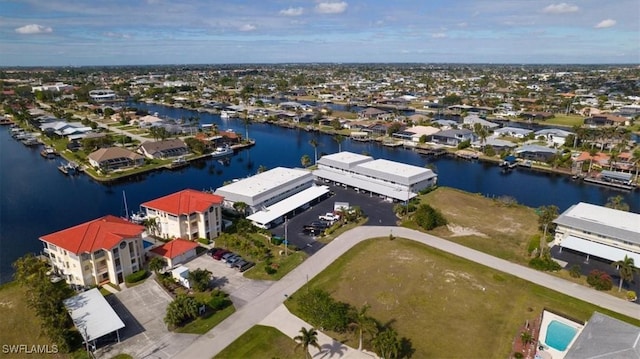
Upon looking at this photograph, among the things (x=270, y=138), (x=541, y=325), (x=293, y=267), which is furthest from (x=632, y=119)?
(x=293, y=267)

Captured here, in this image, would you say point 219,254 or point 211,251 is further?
point 211,251

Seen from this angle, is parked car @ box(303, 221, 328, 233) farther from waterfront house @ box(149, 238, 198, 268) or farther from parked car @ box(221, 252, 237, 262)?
waterfront house @ box(149, 238, 198, 268)

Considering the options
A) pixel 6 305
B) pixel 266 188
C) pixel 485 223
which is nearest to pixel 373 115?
pixel 266 188

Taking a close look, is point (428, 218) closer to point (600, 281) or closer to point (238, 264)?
point (600, 281)

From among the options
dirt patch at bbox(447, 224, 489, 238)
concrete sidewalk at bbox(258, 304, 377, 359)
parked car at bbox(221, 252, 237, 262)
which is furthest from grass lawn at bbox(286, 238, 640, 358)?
parked car at bbox(221, 252, 237, 262)

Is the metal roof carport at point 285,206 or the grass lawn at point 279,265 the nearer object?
the grass lawn at point 279,265

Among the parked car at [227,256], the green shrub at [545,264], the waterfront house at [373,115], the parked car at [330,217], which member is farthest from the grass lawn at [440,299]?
the waterfront house at [373,115]

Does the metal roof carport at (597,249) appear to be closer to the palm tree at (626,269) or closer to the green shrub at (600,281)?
the palm tree at (626,269)
